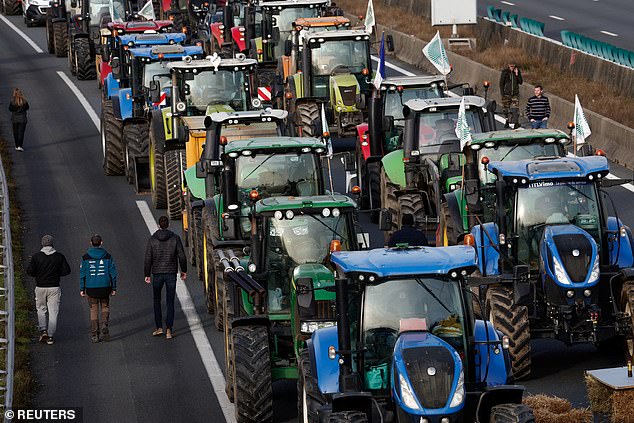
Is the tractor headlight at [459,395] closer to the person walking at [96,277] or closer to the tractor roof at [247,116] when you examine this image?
the person walking at [96,277]

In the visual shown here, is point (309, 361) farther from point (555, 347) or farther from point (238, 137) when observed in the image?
point (238, 137)

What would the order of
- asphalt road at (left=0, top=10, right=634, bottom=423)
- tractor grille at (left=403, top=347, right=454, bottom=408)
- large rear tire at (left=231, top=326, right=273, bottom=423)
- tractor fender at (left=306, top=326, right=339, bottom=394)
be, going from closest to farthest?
tractor grille at (left=403, top=347, right=454, bottom=408) < tractor fender at (left=306, top=326, right=339, bottom=394) < large rear tire at (left=231, top=326, right=273, bottom=423) < asphalt road at (left=0, top=10, right=634, bottom=423)

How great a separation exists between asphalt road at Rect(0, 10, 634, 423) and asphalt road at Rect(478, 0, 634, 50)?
1967 centimetres

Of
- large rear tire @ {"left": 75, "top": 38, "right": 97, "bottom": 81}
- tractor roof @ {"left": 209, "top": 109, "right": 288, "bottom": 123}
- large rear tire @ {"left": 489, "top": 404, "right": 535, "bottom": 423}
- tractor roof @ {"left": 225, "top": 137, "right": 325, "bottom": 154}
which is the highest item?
tractor roof @ {"left": 225, "top": 137, "right": 325, "bottom": 154}

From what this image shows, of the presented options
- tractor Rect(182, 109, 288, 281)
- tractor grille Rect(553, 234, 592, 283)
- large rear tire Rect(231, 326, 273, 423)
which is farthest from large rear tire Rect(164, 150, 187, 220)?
large rear tire Rect(231, 326, 273, 423)

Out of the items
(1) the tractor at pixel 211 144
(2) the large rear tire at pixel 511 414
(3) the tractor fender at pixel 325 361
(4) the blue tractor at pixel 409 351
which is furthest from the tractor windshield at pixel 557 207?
(1) the tractor at pixel 211 144

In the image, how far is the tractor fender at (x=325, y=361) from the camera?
16172mm

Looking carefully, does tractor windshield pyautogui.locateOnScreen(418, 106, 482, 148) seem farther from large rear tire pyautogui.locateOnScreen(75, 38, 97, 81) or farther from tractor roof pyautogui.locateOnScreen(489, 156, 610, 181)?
large rear tire pyautogui.locateOnScreen(75, 38, 97, 81)

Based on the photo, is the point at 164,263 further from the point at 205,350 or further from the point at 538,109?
the point at 538,109

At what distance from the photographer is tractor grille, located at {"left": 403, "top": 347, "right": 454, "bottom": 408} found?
47.9 feet

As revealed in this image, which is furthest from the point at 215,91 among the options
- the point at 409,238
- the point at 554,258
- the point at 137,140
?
the point at 554,258

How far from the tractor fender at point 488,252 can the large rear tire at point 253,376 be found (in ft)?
12.7

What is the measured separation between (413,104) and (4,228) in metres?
7.14

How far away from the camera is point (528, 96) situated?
39.8 m
